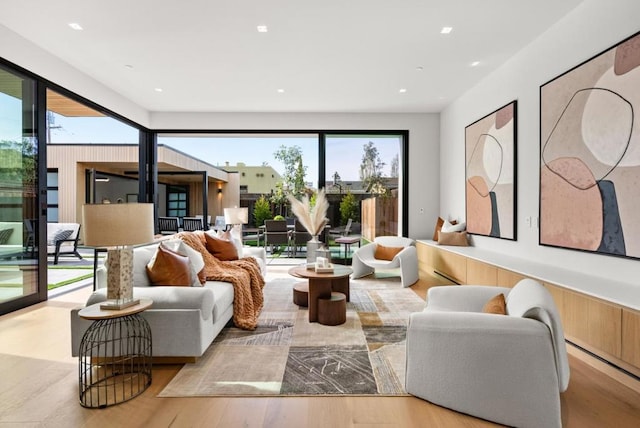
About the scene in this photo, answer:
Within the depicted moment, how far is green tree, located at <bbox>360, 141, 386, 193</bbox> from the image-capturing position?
6.73m

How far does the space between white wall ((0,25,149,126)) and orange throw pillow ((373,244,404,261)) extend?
15.9 ft

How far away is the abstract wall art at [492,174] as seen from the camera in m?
4.19

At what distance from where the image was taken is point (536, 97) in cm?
371

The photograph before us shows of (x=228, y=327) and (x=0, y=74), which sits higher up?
(x=0, y=74)

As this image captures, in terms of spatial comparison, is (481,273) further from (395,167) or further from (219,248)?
(395,167)

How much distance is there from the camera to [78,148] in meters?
9.22

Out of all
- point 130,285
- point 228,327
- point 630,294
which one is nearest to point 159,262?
point 130,285

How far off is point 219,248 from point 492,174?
12.2 ft

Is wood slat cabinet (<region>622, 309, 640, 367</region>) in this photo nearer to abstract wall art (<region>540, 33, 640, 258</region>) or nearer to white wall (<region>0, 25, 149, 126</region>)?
abstract wall art (<region>540, 33, 640, 258</region>)

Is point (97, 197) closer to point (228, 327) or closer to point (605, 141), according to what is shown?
point (228, 327)

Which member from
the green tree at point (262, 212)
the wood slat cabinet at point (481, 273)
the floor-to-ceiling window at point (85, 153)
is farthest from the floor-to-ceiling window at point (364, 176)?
the floor-to-ceiling window at point (85, 153)

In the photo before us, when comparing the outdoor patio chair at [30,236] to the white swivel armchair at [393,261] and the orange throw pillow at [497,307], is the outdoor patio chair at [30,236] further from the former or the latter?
the orange throw pillow at [497,307]

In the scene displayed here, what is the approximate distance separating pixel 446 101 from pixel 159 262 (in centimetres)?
526

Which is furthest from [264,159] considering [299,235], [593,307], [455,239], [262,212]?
[593,307]
